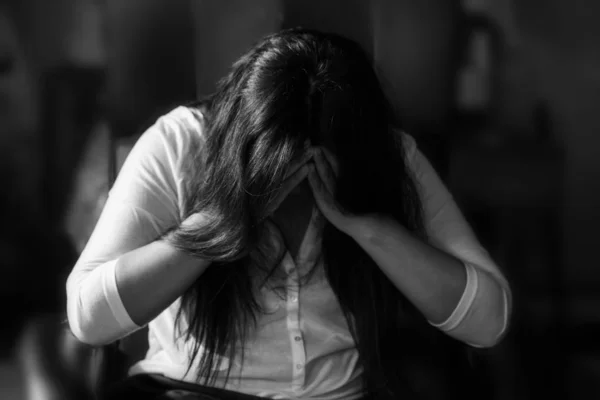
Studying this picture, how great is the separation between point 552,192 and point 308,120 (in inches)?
24.0

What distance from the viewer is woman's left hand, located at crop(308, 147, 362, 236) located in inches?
34.0

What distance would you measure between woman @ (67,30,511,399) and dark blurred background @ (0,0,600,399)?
189mm

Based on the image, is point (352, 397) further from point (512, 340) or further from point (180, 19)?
point (180, 19)

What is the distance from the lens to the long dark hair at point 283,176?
84 cm

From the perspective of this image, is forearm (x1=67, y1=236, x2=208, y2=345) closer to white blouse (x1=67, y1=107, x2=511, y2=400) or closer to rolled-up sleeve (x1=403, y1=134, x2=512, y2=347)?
white blouse (x1=67, y1=107, x2=511, y2=400)

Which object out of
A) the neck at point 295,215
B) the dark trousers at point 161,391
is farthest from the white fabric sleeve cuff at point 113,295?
the neck at point 295,215

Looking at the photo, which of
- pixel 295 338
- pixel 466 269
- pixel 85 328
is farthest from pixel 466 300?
pixel 85 328

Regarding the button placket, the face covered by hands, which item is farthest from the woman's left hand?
the button placket

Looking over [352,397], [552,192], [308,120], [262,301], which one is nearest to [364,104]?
[308,120]

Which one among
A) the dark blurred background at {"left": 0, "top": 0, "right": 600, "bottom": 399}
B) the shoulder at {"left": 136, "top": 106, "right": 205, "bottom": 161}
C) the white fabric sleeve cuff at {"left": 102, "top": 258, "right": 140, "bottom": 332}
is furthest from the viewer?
the dark blurred background at {"left": 0, "top": 0, "right": 600, "bottom": 399}

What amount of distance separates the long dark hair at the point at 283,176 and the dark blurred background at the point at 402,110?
211 millimetres

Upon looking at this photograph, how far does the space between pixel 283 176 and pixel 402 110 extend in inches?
17.1

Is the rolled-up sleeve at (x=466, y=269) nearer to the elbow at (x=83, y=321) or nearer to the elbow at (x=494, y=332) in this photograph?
the elbow at (x=494, y=332)

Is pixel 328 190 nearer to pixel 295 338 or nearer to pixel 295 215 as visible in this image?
pixel 295 215
